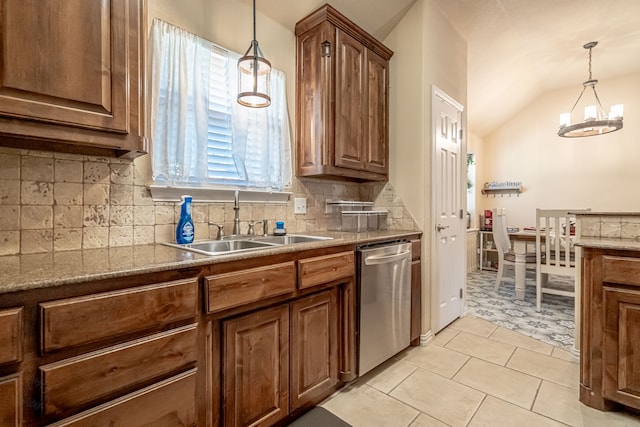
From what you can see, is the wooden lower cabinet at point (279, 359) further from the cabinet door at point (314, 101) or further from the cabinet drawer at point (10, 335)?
the cabinet door at point (314, 101)

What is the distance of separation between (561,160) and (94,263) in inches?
262

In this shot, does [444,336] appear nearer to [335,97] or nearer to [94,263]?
[335,97]

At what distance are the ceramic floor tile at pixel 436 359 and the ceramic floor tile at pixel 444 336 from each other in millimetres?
88

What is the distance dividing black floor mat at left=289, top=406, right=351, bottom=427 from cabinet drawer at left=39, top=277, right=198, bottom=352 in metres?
0.91

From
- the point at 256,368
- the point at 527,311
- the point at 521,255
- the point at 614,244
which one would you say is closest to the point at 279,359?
the point at 256,368

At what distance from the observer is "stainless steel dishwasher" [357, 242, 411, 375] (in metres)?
1.94

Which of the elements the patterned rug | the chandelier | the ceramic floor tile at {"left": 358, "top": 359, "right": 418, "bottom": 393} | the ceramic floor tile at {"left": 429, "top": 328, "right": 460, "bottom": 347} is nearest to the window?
the ceramic floor tile at {"left": 358, "top": 359, "right": 418, "bottom": 393}

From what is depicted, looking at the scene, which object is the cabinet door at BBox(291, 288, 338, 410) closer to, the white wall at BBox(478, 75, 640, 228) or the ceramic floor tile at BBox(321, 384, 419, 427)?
the ceramic floor tile at BBox(321, 384, 419, 427)

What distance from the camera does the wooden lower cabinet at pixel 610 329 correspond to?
1593mm

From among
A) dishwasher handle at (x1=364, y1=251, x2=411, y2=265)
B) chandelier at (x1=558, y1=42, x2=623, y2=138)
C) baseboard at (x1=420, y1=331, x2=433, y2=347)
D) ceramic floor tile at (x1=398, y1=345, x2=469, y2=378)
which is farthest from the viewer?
chandelier at (x1=558, y1=42, x2=623, y2=138)

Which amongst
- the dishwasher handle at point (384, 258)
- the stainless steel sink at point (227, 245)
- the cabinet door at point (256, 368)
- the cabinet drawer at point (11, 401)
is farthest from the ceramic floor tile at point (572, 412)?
the cabinet drawer at point (11, 401)

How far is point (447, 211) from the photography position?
2857mm

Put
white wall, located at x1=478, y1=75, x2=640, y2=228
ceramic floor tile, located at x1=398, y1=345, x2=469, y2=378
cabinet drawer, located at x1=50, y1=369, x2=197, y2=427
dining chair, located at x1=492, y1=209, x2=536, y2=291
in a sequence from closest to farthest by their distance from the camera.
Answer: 1. cabinet drawer, located at x1=50, y1=369, x2=197, y2=427
2. ceramic floor tile, located at x1=398, y1=345, x2=469, y2=378
3. dining chair, located at x1=492, y1=209, x2=536, y2=291
4. white wall, located at x1=478, y1=75, x2=640, y2=228

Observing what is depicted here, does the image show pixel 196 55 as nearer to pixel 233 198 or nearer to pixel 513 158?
pixel 233 198
